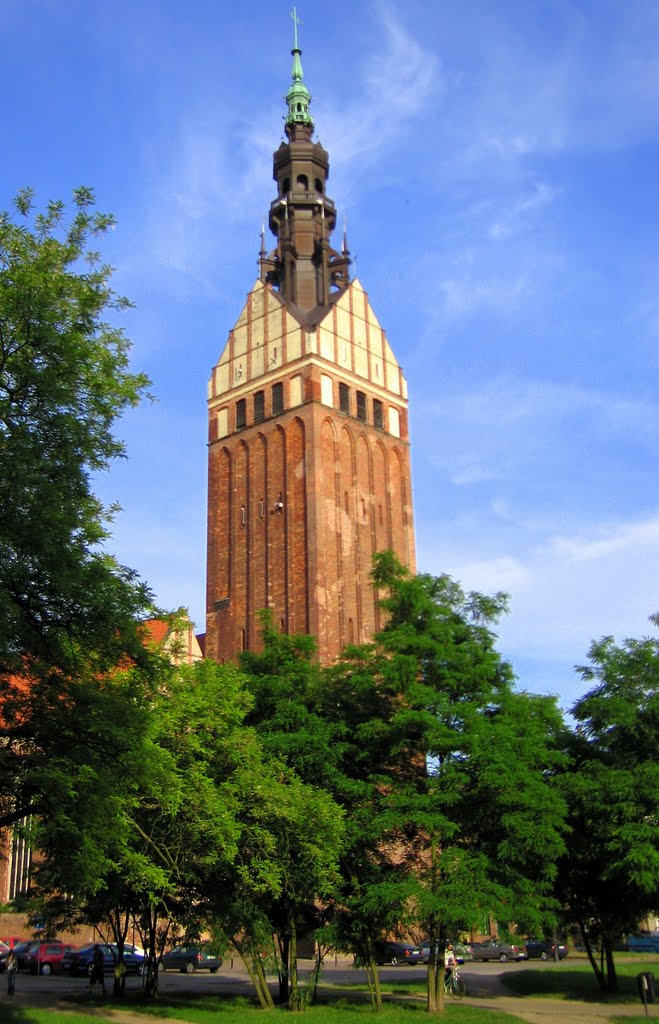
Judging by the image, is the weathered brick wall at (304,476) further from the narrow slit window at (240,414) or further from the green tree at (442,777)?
the green tree at (442,777)

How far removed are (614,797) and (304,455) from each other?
2787cm

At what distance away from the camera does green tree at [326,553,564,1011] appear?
21000 millimetres

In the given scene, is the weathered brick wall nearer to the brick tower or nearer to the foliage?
the brick tower

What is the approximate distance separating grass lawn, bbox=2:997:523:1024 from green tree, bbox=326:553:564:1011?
145 centimetres

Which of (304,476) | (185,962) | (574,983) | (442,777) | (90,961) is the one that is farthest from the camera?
(304,476)

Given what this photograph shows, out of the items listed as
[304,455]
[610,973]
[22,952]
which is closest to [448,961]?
[610,973]

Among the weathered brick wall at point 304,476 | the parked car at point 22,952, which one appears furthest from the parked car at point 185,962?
the weathered brick wall at point 304,476

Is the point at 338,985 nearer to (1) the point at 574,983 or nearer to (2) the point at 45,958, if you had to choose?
(1) the point at 574,983

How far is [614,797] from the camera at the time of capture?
23703mm

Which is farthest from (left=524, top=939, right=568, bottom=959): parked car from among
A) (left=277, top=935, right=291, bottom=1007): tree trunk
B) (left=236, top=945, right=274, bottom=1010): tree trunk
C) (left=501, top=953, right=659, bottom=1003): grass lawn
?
(left=236, top=945, right=274, bottom=1010): tree trunk

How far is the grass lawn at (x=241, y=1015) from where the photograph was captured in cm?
1884

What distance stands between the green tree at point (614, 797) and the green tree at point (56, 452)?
1471 centimetres

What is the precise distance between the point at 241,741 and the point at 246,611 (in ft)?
89.0

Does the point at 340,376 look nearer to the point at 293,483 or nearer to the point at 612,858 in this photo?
the point at 293,483
